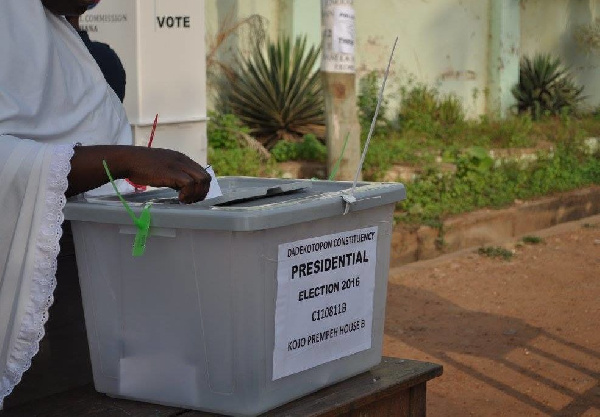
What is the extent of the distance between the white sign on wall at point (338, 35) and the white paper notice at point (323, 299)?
229 inches

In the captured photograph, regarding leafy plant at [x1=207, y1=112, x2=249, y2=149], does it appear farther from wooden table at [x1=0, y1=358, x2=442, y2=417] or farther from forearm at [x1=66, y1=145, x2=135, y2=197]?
forearm at [x1=66, y1=145, x2=135, y2=197]

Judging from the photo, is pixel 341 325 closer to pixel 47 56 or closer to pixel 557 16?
pixel 47 56

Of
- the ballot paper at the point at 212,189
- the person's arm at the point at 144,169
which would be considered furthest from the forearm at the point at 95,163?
the ballot paper at the point at 212,189

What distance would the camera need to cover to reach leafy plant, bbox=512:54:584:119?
44.4 ft

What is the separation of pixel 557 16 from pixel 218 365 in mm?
13206

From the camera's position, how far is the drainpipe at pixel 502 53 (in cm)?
1294

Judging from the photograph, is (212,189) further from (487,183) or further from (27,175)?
(487,183)

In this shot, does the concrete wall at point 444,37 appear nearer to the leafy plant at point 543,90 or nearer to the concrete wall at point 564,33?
the concrete wall at point 564,33

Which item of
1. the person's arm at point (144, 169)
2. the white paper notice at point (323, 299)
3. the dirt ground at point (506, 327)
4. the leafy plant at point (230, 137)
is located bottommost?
the dirt ground at point (506, 327)

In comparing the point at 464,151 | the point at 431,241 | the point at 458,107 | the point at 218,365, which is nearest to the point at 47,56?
the point at 218,365

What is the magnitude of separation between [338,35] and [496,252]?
200cm

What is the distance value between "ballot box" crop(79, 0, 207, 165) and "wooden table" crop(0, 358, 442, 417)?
455 cm

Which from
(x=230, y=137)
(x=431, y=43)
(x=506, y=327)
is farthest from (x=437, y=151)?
(x=506, y=327)

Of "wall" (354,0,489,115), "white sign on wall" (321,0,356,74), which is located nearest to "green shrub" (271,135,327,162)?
"white sign on wall" (321,0,356,74)
